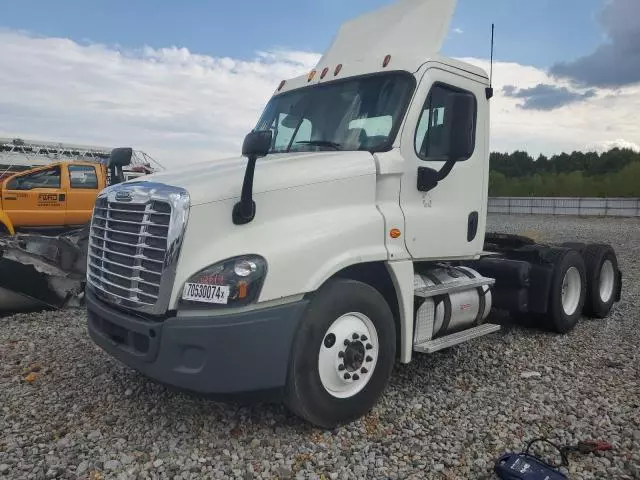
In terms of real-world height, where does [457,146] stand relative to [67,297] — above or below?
above

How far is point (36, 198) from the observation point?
14062 mm

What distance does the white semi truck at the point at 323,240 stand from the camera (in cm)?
348

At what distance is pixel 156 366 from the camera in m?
3.58

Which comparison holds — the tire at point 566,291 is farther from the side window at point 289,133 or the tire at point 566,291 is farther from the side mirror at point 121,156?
the side mirror at point 121,156

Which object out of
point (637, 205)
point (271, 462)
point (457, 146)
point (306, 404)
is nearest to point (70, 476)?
point (271, 462)

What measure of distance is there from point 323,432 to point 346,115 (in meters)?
2.61

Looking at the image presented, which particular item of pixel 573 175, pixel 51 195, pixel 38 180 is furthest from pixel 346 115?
pixel 573 175

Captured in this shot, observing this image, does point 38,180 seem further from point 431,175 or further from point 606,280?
point 606,280

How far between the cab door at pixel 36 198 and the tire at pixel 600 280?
494 inches

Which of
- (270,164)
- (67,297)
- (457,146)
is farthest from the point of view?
(67,297)

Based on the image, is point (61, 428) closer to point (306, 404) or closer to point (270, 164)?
point (306, 404)

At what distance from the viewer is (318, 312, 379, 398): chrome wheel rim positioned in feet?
12.6

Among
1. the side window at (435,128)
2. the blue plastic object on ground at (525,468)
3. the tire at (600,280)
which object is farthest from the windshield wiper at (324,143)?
the tire at (600,280)

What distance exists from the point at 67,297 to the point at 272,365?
4998 mm
